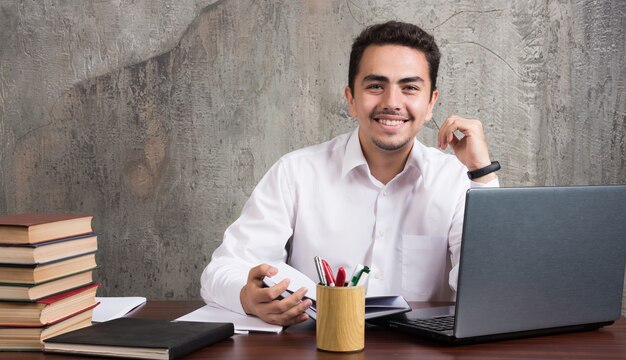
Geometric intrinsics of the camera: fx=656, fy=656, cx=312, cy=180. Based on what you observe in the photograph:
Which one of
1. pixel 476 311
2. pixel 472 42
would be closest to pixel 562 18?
pixel 472 42

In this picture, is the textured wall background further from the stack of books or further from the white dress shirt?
the stack of books

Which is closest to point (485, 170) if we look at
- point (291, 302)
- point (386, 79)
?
point (386, 79)

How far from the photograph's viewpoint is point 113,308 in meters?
1.54

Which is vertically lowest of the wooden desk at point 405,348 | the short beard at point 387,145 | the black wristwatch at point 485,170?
the wooden desk at point 405,348

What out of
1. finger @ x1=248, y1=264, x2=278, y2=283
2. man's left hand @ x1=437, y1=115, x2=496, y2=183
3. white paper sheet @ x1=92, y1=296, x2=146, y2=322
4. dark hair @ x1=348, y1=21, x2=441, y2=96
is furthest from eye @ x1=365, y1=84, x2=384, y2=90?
white paper sheet @ x1=92, y1=296, x2=146, y2=322

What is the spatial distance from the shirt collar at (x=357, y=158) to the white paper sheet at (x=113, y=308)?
75 cm

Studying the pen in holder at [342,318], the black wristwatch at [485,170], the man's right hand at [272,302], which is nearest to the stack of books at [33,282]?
the man's right hand at [272,302]

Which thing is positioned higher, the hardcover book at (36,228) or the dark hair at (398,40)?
the dark hair at (398,40)

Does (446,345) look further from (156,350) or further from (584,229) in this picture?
(156,350)

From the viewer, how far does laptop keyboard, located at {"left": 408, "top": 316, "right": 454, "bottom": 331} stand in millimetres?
1250

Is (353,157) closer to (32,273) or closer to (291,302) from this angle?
(291,302)

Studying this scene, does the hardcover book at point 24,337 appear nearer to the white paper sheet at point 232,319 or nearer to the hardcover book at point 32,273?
the hardcover book at point 32,273

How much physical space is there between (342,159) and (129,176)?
1.01 meters

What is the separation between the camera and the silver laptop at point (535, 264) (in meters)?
1.14
